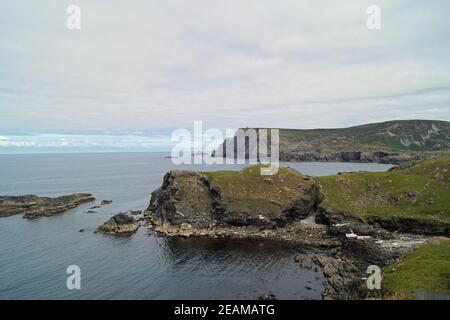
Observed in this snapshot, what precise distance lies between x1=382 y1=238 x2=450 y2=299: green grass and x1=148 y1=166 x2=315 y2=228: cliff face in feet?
131

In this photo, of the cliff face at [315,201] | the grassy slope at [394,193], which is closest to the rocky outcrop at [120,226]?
the cliff face at [315,201]

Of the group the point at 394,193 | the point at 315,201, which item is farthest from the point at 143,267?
the point at 394,193

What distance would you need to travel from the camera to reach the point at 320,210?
87688mm

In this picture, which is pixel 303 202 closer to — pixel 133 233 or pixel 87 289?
pixel 133 233

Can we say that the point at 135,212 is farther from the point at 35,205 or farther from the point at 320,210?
the point at 320,210

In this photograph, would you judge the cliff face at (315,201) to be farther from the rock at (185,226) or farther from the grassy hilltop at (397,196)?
the rock at (185,226)

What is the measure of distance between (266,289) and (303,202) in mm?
43811

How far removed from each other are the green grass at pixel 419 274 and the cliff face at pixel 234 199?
131 ft

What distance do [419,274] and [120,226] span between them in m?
70.4

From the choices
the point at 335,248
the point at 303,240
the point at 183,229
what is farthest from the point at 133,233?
the point at 335,248

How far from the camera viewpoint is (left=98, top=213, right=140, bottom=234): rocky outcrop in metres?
86.6
